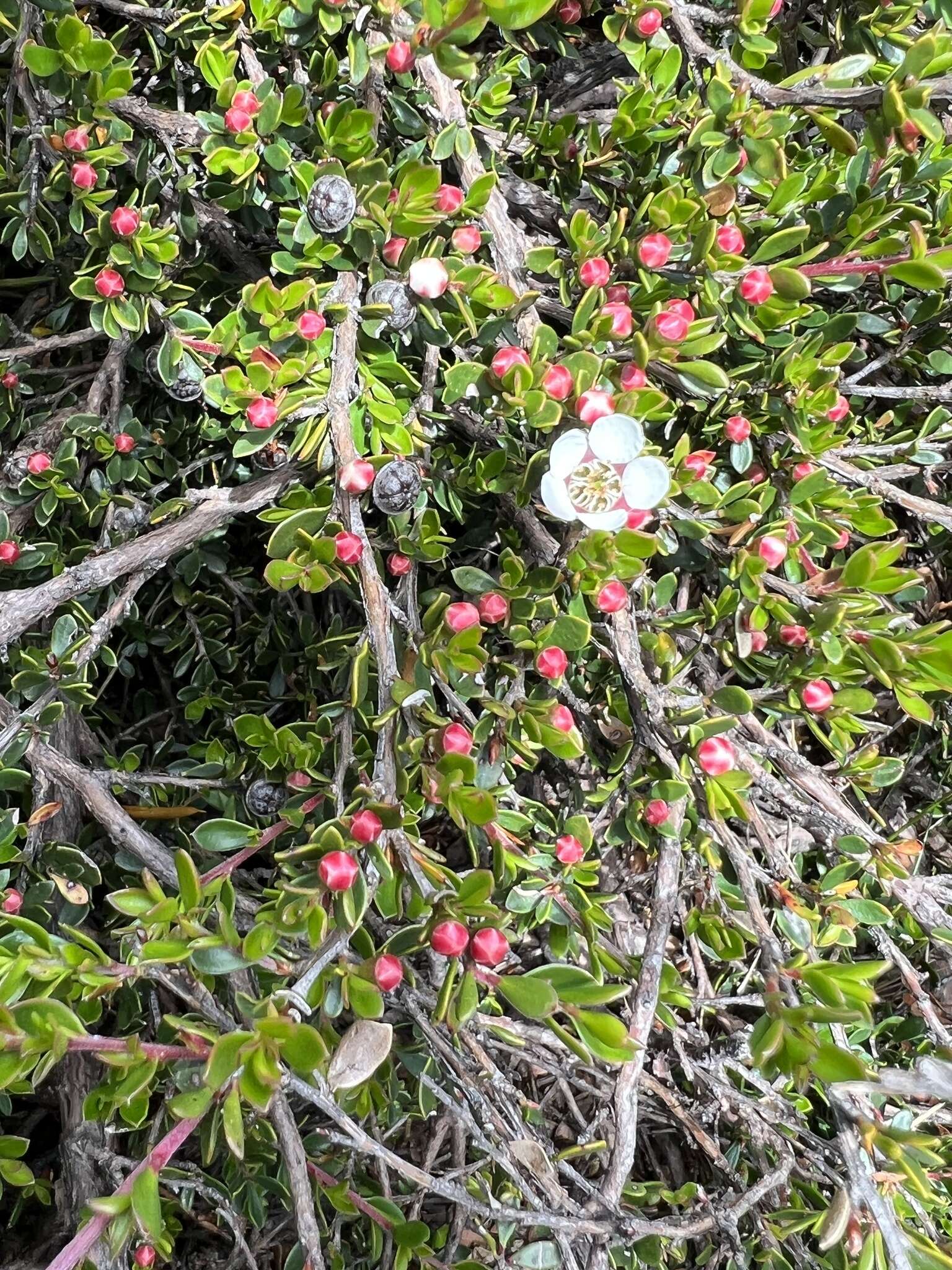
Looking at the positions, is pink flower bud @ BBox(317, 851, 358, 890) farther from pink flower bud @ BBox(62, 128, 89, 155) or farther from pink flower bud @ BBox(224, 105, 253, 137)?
pink flower bud @ BBox(62, 128, 89, 155)

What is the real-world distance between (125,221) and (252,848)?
0.83m

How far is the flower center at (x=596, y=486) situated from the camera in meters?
1.01

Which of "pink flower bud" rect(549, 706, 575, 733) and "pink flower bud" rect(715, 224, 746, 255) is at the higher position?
"pink flower bud" rect(715, 224, 746, 255)

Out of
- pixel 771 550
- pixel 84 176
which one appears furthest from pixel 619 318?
pixel 84 176

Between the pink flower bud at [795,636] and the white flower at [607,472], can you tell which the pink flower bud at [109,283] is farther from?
the pink flower bud at [795,636]

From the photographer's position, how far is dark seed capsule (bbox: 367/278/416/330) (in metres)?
1.09

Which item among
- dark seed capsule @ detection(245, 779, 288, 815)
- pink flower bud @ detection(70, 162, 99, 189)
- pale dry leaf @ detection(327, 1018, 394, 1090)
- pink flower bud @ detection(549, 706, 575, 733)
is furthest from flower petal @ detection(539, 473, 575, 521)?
pink flower bud @ detection(70, 162, 99, 189)

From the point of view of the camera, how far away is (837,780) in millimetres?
1376

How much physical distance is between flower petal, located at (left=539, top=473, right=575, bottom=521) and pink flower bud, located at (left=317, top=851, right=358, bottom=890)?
427mm

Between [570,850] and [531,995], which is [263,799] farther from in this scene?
[531,995]

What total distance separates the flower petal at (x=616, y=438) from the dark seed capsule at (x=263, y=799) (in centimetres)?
72

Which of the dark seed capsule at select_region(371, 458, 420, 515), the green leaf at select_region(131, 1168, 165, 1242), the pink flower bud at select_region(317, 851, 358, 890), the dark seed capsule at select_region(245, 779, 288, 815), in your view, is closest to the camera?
the green leaf at select_region(131, 1168, 165, 1242)

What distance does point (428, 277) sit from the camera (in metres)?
1.06

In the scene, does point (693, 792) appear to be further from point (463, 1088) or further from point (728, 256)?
point (728, 256)
